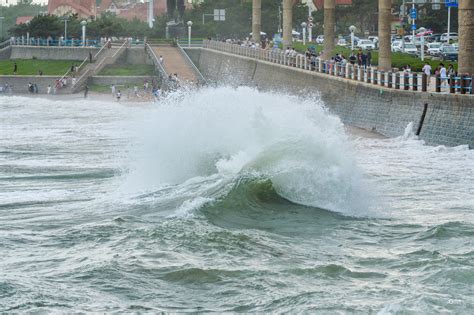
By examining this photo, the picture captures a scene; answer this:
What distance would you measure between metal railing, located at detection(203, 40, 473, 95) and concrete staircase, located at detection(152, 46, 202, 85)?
4906 millimetres

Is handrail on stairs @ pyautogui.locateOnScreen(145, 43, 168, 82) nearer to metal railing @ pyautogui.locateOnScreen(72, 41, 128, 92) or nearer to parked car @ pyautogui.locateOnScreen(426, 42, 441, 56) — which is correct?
metal railing @ pyautogui.locateOnScreen(72, 41, 128, 92)

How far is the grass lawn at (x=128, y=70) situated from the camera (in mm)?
75125

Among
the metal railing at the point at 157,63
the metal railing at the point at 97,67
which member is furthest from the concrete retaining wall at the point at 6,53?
the metal railing at the point at 157,63

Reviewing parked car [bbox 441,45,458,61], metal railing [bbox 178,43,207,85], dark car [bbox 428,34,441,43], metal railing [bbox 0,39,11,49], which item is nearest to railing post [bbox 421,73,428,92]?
parked car [bbox 441,45,458,61]

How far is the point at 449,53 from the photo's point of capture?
5809cm

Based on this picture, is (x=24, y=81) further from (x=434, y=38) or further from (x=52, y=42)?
(x=434, y=38)

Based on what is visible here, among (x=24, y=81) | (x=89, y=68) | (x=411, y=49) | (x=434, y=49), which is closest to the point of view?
(x=434, y=49)

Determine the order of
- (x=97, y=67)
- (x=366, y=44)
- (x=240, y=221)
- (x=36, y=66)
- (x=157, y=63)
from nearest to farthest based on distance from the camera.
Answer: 1. (x=240, y=221)
2. (x=157, y=63)
3. (x=97, y=67)
4. (x=366, y=44)
5. (x=36, y=66)

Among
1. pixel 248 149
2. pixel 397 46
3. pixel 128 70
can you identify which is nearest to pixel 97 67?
pixel 128 70

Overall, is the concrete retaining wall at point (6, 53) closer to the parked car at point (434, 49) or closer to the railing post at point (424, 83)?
the parked car at point (434, 49)

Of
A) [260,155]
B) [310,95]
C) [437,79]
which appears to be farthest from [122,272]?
[310,95]

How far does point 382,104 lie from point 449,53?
2189 cm

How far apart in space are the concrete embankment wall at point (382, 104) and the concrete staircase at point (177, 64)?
7.02 m

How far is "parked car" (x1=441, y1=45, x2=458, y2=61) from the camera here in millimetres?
57531
